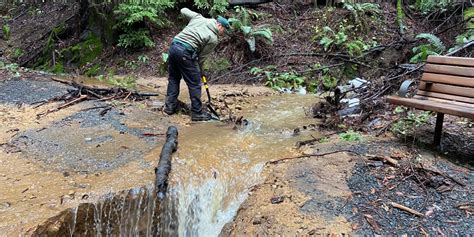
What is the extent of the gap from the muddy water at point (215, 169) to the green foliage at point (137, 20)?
21.6ft

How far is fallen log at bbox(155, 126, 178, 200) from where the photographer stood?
14.1 ft

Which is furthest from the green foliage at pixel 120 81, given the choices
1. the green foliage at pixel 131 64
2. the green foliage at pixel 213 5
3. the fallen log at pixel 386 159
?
the fallen log at pixel 386 159

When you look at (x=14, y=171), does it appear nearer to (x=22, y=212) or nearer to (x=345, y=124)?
(x=22, y=212)

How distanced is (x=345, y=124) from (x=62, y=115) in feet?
16.2

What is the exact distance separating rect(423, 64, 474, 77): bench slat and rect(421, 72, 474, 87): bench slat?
51mm

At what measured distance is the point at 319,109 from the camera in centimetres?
782

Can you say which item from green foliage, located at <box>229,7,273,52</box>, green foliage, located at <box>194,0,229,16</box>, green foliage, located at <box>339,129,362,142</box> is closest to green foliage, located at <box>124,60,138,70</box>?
green foliage, located at <box>194,0,229,16</box>

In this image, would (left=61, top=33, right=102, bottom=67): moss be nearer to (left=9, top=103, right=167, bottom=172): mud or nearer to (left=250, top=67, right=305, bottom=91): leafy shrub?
(left=250, top=67, right=305, bottom=91): leafy shrub

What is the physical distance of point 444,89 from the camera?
5.41 meters

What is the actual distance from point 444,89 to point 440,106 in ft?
2.54

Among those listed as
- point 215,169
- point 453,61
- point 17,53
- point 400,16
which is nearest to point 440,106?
point 453,61

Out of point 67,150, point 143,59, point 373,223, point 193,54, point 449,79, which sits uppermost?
point 193,54

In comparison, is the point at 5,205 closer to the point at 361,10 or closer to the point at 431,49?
the point at 431,49

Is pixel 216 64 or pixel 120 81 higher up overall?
pixel 216 64
